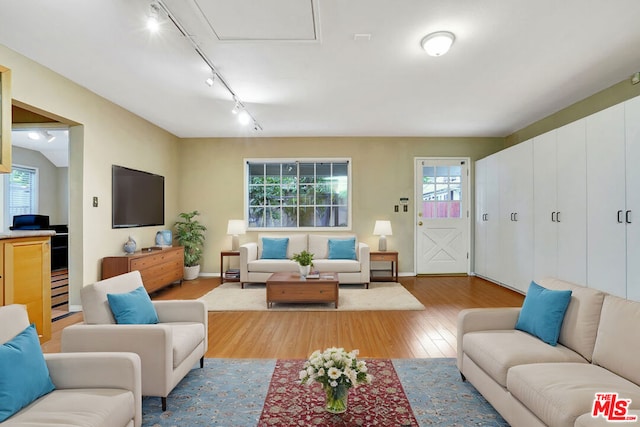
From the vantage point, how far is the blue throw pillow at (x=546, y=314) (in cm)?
207

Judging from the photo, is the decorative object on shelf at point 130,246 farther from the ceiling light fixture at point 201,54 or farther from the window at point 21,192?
the window at point 21,192

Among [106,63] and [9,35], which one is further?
[106,63]

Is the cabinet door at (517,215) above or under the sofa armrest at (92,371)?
above

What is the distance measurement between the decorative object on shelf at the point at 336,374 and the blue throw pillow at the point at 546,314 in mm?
1190

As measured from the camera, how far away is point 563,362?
6.11ft

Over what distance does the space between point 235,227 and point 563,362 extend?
201 inches

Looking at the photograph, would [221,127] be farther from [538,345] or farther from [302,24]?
[538,345]

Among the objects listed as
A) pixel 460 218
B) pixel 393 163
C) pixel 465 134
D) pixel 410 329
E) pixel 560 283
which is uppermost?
pixel 465 134

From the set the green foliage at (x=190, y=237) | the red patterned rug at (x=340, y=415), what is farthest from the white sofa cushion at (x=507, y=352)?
the green foliage at (x=190, y=237)

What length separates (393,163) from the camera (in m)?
6.45

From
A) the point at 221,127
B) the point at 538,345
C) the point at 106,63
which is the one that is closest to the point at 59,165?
the point at 221,127

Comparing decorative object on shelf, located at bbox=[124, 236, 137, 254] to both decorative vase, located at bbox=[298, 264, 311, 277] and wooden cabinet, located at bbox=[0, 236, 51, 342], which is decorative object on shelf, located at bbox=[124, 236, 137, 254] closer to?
wooden cabinet, located at bbox=[0, 236, 51, 342]

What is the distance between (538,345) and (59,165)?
9670 mm

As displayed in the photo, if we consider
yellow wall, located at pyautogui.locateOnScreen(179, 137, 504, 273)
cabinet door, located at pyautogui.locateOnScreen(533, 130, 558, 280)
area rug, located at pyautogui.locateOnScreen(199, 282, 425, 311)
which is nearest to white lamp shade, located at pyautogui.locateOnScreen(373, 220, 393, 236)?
yellow wall, located at pyautogui.locateOnScreen(179, 137, 504, 273)
